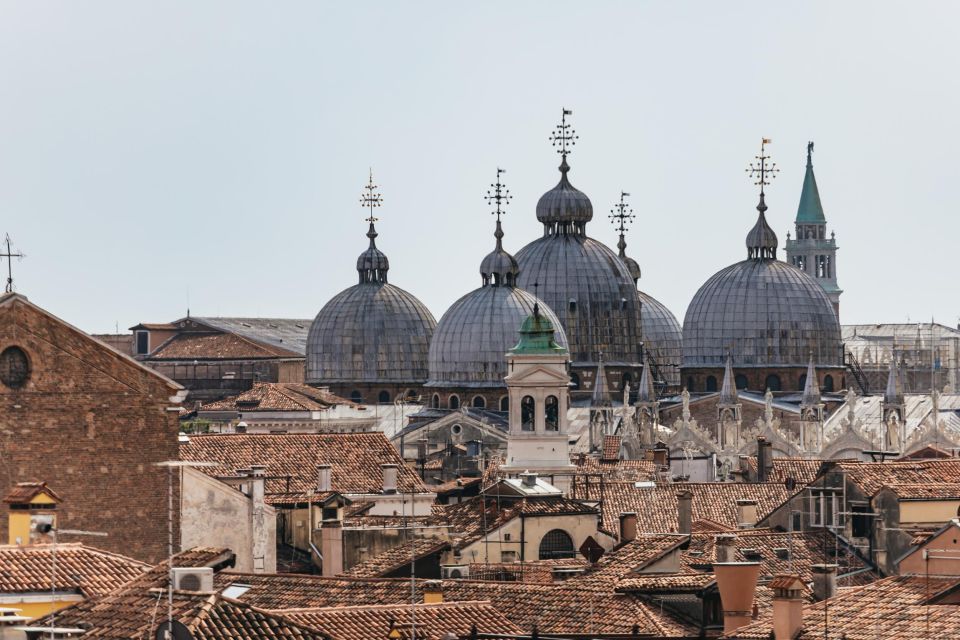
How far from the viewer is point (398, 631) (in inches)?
970

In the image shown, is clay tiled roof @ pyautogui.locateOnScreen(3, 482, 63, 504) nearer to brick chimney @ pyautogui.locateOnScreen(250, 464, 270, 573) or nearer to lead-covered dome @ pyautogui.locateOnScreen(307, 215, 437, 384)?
brick chimney @ pyautogui.locateOnScreen(250, 464, 270, 573)

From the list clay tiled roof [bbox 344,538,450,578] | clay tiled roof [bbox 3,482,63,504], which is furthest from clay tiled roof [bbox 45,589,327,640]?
clay tiled roof [bbox 344,538,450,578]

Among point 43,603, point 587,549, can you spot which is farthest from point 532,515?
point 43,603

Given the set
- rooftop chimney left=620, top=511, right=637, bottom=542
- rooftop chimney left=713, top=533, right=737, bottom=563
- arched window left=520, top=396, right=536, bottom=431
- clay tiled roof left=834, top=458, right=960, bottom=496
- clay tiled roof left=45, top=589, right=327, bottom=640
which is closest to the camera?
clay tiled roof left=45, top=589, right=327, bottom=640

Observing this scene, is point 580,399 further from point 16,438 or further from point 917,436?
point 16,438

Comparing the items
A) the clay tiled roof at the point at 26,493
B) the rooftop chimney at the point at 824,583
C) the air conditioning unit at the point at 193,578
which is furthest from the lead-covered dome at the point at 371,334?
the air conditioning unit at the point at 193,578

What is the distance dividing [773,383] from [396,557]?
87.2 metres

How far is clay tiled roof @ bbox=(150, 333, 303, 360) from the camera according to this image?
136375 millimetres

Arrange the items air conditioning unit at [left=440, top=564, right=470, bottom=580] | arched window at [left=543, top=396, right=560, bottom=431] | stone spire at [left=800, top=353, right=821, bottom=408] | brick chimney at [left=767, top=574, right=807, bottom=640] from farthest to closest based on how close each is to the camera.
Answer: stone spire at [left=800, top=353, right=821, bottom=408] → arched window at [left=543, top=396, right=560, bottom=431] → air conditioning unit at [left=440, top=564, right=470, bottom=580] → brick chimney at [left=767, top=574, right=807, bottom=640]

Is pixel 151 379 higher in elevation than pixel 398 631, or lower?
higher

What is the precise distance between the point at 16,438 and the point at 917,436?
64912 mm

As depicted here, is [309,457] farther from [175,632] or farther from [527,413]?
[175,632]

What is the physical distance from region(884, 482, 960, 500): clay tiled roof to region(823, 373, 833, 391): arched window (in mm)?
83368

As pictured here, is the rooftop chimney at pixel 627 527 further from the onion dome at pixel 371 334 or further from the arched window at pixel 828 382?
the arched window at pixel 828 382
